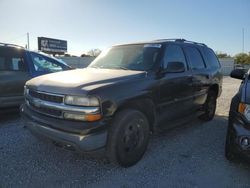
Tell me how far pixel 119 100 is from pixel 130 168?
3.42ft

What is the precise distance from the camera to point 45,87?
3.49 m

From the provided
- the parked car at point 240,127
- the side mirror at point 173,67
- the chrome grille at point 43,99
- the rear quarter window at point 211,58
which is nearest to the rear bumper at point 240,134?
the parked car at point 240,127

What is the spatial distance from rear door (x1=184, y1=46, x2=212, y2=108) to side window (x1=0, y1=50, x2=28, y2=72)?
12.0 feet

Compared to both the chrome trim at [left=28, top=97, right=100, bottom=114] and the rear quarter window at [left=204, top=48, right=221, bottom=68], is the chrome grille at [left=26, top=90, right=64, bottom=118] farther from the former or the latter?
the rear quarter window at [left=204, top=48, right=221, bottom=68]

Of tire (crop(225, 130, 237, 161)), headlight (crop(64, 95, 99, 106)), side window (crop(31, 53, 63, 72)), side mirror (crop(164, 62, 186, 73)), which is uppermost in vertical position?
side window (crop(31, 53, 63, 72))

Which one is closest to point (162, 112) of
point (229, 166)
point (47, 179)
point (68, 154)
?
point (229, 166)

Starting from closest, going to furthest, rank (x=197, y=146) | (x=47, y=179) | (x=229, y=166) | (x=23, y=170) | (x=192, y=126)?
(x=47, y=179)
(x=23, y=170)
(x=229, y=166)
(x=197, y=146)
(x=192, y=126)

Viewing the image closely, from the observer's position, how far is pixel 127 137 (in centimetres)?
360

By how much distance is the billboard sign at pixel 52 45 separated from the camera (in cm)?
3622

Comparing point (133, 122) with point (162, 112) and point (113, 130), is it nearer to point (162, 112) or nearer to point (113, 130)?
point (113, 130)

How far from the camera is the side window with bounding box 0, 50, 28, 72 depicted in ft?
18.5

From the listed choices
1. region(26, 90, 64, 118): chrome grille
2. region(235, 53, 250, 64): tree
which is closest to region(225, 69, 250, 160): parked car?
region(26, 90, 64, 118): chrome grille

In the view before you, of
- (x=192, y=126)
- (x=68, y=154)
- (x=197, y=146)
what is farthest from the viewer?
(x=192, y=126)

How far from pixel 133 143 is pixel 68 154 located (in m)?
1.11
